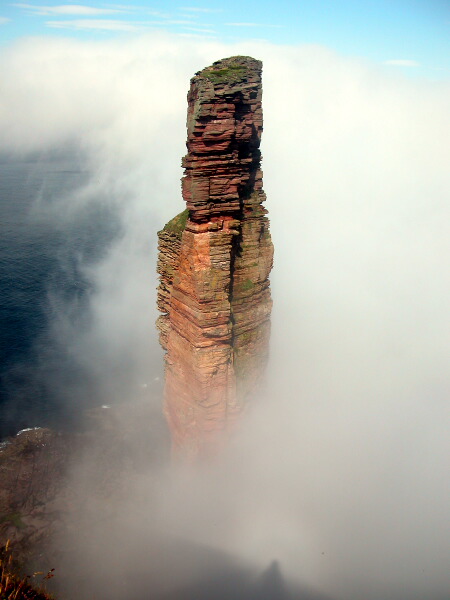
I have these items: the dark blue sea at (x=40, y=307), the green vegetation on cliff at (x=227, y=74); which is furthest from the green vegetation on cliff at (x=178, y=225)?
the dark blue sea at (x=40, y=307)

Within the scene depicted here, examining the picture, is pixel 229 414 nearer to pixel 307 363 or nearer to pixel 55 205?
pixel 307 363

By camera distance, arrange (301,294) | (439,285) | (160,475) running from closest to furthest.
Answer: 1. (160,475)
2. (301,294)
3. (439,285)

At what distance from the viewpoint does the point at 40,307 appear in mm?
80625

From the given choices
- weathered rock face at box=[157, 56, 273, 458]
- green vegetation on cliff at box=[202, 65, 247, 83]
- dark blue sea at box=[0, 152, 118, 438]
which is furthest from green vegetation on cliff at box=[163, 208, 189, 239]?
dark blue sea at box=[0, 152, 118, 438]

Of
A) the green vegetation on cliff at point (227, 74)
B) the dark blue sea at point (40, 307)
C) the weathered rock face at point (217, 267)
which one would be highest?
the green vegetation on cliff at point (227, 74)

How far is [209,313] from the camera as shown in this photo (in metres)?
26.5

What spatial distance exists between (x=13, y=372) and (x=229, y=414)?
140ft

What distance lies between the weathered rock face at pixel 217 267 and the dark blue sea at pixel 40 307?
25.9 metres

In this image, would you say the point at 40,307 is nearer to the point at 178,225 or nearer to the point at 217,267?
the point at 178,225

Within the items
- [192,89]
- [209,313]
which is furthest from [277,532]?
[192,89]

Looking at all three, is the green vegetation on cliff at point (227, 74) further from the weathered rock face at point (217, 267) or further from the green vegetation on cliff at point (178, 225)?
the green vegetation on cliff at point (178, 225)

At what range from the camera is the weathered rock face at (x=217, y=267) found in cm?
2472

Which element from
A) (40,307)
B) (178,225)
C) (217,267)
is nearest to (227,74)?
(178,225)

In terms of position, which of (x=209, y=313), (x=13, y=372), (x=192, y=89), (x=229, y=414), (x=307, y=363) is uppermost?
(x=192, y=89)
